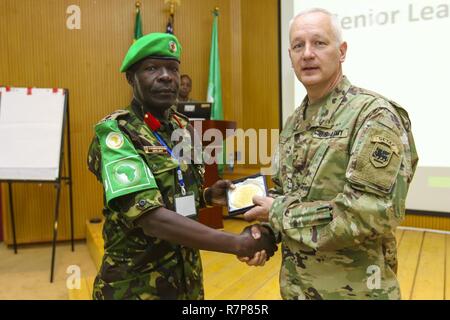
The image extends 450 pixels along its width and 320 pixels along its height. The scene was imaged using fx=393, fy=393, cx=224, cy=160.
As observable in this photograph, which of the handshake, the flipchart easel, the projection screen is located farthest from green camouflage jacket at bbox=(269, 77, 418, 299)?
the flipchart easel

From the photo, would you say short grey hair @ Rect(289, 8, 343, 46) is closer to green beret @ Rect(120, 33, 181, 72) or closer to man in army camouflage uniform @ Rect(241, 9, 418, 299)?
man in army camouflage uniform @ Rect(241, 9, 418, 299)

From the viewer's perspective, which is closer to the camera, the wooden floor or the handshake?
Result: the handshake

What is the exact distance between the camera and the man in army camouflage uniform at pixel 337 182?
1026 millimetres

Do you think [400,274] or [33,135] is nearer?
[400,274]

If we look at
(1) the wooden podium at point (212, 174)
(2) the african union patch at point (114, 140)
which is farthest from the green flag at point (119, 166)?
(1) the wooden podium at point (212, 174)

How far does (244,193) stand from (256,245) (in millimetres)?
234

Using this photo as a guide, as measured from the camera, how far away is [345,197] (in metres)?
1.05

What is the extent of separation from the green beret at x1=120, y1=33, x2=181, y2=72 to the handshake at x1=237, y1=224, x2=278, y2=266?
675 mm

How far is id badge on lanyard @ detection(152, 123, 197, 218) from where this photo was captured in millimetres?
1333

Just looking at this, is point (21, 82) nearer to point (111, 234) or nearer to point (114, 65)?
point (114, 65)

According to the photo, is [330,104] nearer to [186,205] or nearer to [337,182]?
[337,182]

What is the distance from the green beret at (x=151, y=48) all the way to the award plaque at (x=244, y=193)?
1.83 feet

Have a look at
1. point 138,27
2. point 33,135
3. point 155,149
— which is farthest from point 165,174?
point 138,27

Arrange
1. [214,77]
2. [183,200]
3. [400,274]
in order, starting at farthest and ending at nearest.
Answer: [214,77], [400,274], [183,200]
